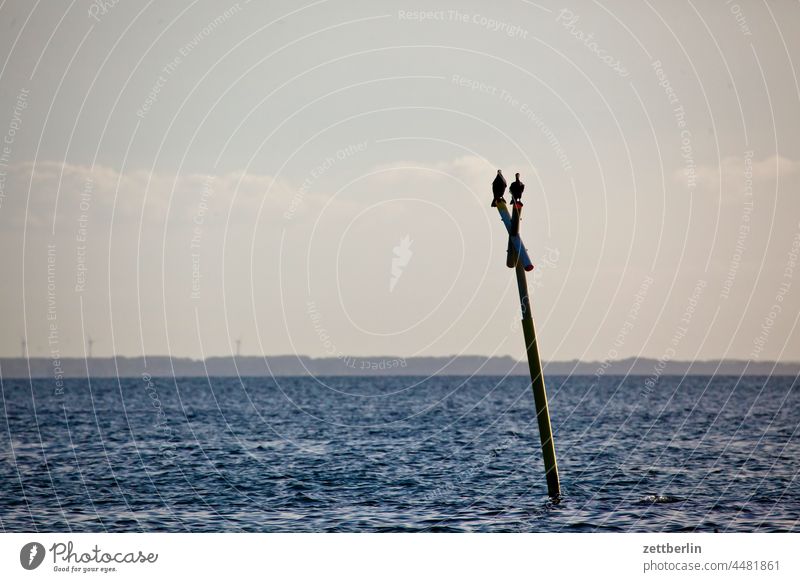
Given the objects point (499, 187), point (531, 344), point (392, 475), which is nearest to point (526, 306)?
point (531, 344)

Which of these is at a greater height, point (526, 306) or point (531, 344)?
point (526, 306)

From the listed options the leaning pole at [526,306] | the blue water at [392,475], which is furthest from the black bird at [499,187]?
the blue water at [392,475]

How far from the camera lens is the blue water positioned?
116 ft

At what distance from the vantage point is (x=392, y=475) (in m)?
46.8

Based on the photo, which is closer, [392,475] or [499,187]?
[499,187]

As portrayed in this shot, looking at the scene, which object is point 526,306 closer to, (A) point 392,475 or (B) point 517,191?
(B) point 517,191

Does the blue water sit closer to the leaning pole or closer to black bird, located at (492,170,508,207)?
the leaning pole

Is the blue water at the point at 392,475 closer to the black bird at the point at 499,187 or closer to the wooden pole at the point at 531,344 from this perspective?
the wooden pole at the point at 531,344

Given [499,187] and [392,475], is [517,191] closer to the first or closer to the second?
[499,187]

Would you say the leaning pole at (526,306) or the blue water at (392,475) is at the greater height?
the leaning pole at (526,306)

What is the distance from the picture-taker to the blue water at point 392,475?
35.5m

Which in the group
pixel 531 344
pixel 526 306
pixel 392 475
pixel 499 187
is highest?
pixel 499 187
